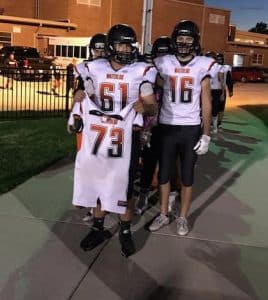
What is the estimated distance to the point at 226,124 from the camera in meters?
14.3

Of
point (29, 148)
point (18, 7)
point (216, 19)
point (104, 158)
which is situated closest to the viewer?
point (104, 158)

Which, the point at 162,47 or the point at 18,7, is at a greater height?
the point at 18,7

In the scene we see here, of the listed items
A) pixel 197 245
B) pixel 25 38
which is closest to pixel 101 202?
pixel 197 245

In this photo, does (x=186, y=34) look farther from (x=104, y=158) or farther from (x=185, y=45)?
(x=104, y=158)

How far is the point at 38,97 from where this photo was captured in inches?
720

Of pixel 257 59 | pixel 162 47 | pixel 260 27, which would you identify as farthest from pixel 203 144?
pixel 260 27

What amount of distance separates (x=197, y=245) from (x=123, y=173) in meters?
1.10

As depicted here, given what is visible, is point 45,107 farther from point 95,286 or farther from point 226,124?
point 95,286

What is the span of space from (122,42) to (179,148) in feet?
4.41

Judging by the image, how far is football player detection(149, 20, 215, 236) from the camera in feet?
15.5

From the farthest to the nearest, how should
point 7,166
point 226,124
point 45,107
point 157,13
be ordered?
point 157,13 → point 45,107 → point 226,124 → point 7,166

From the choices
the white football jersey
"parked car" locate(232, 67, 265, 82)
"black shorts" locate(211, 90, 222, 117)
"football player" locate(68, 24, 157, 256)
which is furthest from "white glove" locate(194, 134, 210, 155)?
"parked car" locate(232, 67, 265, 82)

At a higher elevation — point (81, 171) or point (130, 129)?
point (130, 129)

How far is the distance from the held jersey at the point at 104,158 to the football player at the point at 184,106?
74 cm
